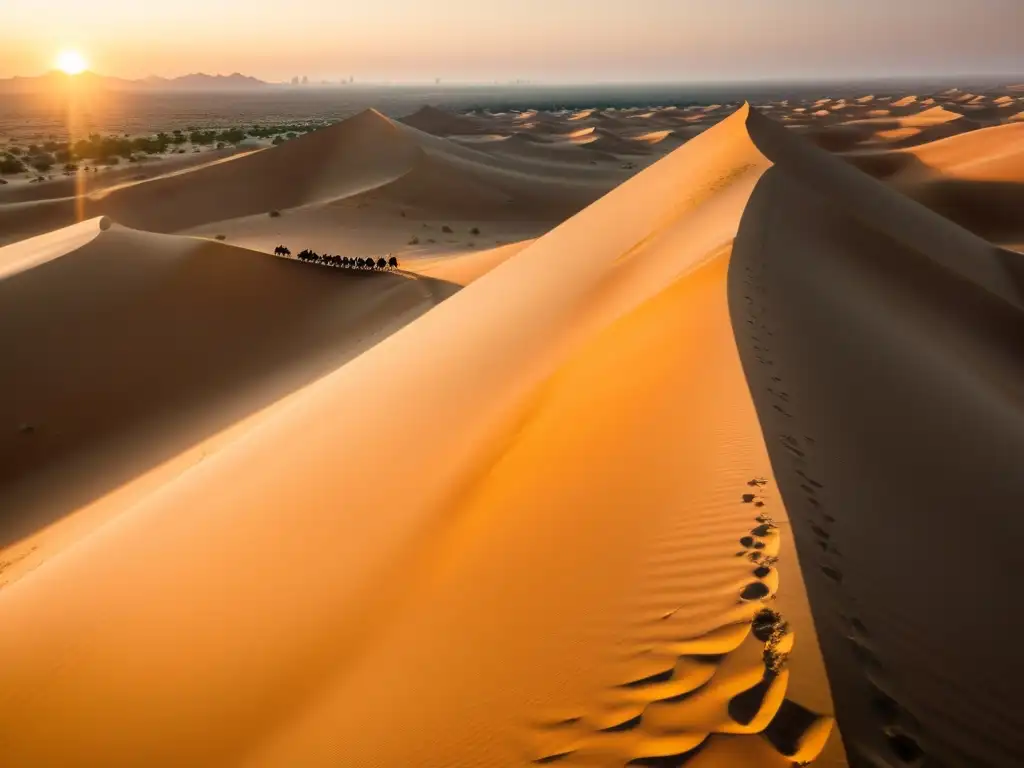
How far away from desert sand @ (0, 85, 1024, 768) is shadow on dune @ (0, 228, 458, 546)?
0.08 meters

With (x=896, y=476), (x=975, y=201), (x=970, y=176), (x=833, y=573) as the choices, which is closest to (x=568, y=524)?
(x=833, y=573)

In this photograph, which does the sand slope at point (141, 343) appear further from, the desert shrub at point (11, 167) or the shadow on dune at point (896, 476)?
the desert shrub at point (11, 167)

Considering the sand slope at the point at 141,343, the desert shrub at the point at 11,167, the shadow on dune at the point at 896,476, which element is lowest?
the sand slope at the point at 141,343

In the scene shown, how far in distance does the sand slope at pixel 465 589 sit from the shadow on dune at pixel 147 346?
3.49m

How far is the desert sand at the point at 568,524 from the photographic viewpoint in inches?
89.7

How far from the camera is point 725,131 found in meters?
16.5

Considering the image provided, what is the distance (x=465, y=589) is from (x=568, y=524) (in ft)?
2.02

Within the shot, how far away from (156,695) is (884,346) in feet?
20.0

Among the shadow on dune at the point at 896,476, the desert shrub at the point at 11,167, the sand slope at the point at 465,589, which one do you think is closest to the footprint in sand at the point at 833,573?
the shadow on dune at the point at 896,476

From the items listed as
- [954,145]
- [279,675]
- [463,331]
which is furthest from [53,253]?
[954,145]

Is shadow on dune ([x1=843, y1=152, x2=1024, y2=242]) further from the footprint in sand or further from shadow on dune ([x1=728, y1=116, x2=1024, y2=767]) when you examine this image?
the footprint in sand

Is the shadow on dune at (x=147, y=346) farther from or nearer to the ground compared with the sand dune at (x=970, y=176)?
nearer to the ground

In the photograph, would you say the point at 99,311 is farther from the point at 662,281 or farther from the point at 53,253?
the point at 662,281

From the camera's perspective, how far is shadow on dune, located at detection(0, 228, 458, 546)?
9141 mm
